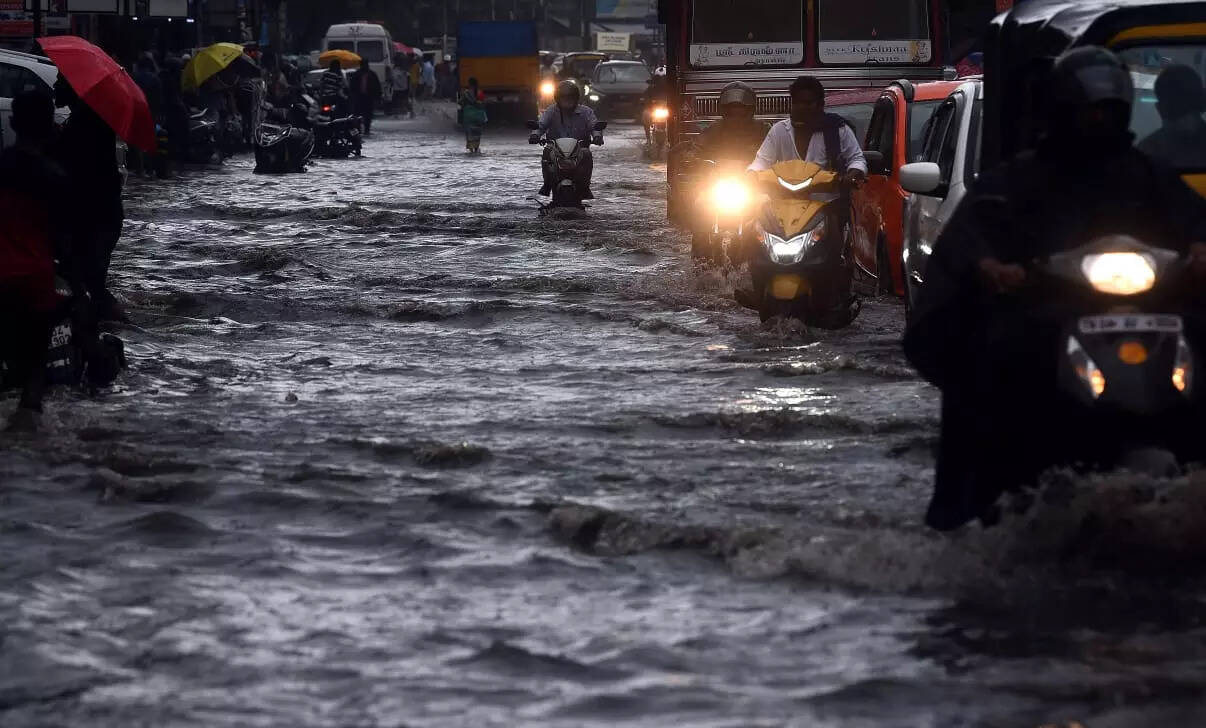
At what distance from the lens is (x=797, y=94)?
12.2 meters

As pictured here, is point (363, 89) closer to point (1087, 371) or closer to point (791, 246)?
point (791, 246)

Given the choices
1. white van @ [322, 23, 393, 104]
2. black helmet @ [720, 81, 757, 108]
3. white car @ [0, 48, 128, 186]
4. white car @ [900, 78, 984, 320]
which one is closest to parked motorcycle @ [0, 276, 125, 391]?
white car @ [900, 78, 984, 320]

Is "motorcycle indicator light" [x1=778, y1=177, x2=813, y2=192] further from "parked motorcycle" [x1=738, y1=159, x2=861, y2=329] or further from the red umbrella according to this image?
the red umbrella

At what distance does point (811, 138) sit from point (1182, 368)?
7186 mm

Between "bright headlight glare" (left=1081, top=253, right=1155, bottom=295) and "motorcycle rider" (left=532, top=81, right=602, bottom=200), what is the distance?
16.8 m

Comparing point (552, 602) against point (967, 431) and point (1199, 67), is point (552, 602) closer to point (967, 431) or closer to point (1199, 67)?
point (967, 431)

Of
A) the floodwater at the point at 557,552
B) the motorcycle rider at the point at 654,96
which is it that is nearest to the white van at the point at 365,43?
the motorcycle rider at the point at 654,96

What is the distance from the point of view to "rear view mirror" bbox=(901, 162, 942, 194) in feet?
29.9

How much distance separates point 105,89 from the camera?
11156 millimetres

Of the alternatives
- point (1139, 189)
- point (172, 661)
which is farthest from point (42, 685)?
point (1139, 189)

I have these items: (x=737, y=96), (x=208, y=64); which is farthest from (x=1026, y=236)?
(x=208, y=64)

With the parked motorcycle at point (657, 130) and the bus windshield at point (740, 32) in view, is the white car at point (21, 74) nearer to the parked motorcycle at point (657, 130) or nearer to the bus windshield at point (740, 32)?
the bus windshield at point (740, 32)

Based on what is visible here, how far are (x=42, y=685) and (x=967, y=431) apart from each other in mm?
2448

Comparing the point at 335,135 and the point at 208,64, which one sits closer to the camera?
the point at 208,64
